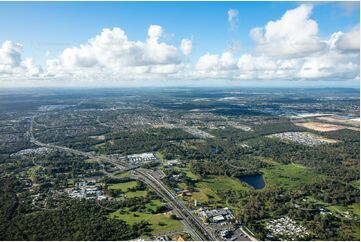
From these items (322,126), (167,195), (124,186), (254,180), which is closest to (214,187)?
(167,195)

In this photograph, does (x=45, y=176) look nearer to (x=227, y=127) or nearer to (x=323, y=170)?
(x=323, y=170)

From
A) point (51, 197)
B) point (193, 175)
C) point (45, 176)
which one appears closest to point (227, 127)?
Result: point (193, 175)

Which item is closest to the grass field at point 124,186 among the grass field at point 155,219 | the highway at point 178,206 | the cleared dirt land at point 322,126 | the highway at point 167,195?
the highway at point 167,195

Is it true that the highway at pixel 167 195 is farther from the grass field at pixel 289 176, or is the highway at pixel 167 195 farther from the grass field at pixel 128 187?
the grass field at pixel 289 176

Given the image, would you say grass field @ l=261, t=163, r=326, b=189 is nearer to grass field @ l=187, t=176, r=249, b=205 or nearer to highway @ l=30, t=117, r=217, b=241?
grass field @ l=187, t=176, r=249, b=205

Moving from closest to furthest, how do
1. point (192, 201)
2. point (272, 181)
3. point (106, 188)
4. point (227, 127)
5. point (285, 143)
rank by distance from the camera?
point (192, 201), point (106, 188), point (272, 181), point (285, 143), point (227, 127)
